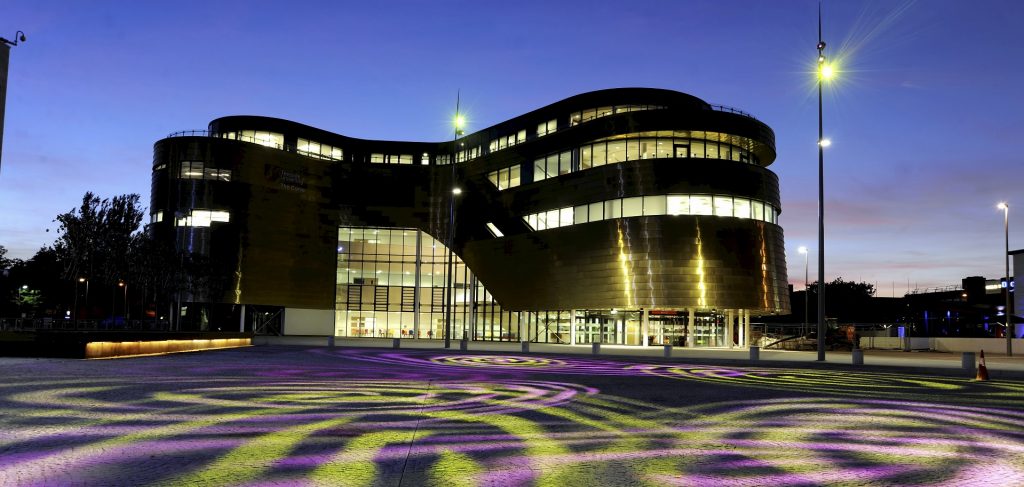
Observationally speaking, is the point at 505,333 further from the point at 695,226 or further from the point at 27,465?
the point at 27,465

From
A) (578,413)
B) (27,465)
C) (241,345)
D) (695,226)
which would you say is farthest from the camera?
(695,226)

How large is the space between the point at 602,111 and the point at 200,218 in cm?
3559

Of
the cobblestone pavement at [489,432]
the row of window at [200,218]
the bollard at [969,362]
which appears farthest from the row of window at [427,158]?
the cobblestone pavement at [489,432]

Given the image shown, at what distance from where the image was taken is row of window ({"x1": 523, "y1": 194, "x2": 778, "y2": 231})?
2008 inches

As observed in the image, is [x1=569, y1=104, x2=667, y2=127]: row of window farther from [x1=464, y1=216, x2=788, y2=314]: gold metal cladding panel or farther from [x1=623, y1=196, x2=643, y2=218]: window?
[x1=464, y1=216, x2=788, y2=314]: gold metal cladding panel

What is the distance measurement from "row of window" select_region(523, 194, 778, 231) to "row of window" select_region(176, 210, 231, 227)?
1279 inches

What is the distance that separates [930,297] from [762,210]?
83.4 m

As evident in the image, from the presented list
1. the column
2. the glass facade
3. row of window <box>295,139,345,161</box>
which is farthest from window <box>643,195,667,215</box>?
row of window <box>295,139,345,161</box>

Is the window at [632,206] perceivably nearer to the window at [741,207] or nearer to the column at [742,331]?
the window at [741,207]

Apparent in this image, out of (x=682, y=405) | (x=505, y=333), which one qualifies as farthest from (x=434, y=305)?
(x=682, y=405)

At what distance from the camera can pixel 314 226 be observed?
6981 cm

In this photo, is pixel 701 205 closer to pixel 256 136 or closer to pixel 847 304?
pixel 256 136

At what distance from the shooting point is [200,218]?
213 ft

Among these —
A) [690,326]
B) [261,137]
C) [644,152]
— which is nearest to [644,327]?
[690,326]
